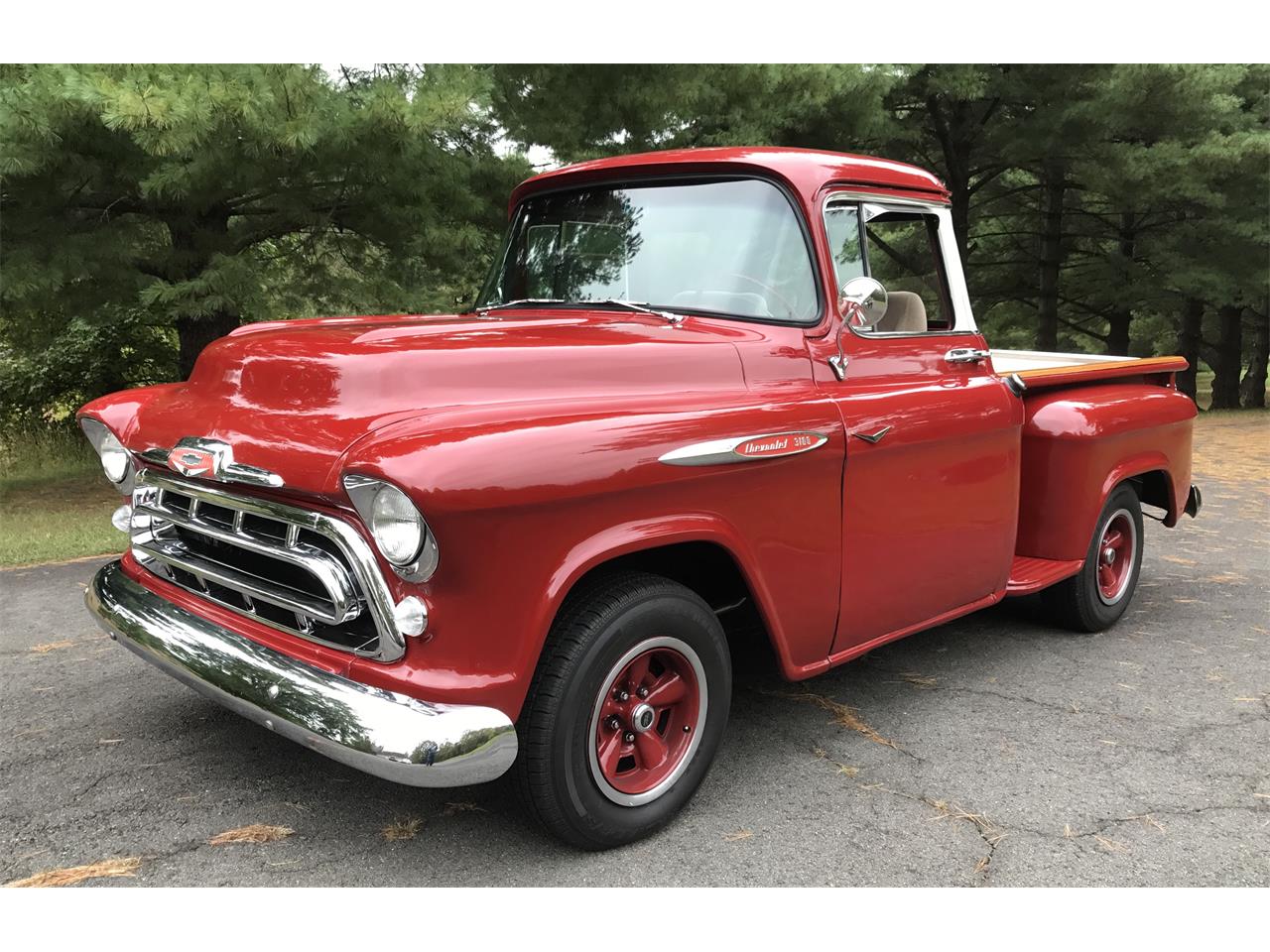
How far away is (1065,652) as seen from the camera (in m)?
4.62

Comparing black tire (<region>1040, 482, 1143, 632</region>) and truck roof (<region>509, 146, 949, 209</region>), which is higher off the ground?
truck roof (<region>509, 146, 949, 209</region>)

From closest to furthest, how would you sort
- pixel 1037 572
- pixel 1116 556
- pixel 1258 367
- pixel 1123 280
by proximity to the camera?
pixel 1037 572
pixel 1116 556
pixel 1123 280
pixel 1258 367

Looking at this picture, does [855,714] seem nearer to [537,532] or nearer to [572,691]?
[572,691]

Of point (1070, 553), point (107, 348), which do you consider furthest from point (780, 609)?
point (107, 348)

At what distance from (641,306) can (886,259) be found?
1.32m

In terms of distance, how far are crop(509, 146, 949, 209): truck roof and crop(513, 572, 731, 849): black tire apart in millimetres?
1563

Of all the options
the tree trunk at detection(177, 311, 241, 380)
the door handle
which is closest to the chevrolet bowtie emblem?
the door handle

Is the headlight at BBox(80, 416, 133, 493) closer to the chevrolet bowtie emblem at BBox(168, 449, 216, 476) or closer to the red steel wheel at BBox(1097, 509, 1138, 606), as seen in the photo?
the chevrolet bowtie emblem at BBox(168, 449, 216, 476)

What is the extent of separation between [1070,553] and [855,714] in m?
1.46

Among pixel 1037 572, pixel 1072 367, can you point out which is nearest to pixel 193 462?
pixel 1037 572

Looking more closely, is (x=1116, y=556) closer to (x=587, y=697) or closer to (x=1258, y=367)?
(x=587, y=697)

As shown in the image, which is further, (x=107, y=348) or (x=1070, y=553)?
(x=107, y=348)

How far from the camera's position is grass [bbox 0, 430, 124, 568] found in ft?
22.1

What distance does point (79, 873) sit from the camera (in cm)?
268
